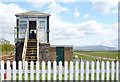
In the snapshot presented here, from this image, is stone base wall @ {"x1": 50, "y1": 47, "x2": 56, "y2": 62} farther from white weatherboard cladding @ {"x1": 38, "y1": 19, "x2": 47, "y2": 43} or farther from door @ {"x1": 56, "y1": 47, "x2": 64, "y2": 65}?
white weatherboard cladding @ {"x1": 38, "y1": 19, "x2": 47, "y2": 43}

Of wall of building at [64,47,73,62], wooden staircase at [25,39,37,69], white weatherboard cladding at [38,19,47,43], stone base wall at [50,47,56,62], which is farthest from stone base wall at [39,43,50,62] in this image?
wall of building at [64,47,73,62]

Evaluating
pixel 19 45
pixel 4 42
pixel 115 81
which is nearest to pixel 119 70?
pixel 115 81

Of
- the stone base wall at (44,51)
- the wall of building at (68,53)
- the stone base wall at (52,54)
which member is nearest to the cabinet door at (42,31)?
the stone base wall at (44,51)

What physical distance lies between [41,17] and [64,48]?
391 cm

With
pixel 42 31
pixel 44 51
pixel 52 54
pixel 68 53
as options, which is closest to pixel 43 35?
pixel 42 31

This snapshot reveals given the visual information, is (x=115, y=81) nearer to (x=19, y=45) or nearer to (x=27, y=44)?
(x=27, y=44)

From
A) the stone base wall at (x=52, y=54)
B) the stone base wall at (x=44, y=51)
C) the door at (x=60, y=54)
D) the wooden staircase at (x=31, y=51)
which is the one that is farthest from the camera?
the door at (x=60, y=54)

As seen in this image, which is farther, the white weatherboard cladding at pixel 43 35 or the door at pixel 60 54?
the door at pixel 60 54

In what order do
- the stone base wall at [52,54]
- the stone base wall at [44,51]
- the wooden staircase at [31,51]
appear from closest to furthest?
the wooden staircase at [31,51] < the stone base wall at [44,51] < the stone base wall at [52,54]

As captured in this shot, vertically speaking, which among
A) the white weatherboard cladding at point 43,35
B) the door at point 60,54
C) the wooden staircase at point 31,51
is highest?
the white weatherboard cladding at point 43,35

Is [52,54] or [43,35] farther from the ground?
[43,35]

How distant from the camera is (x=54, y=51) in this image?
14.4 metres

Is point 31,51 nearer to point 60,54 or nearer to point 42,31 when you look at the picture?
point 42,31

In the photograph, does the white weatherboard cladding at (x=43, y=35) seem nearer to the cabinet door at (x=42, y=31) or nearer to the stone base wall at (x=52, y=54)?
the cabinet door at (x=42, y=31)
